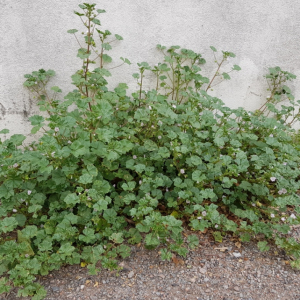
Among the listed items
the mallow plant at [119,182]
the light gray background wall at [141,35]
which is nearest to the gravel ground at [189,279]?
the mallow plant at [119,182]

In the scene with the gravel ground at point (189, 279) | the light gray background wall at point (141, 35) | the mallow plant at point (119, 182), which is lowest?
the gravel ground at point (189, 279)

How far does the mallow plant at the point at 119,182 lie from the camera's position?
7.16 ft

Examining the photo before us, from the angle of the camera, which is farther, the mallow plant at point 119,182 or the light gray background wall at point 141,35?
the light gray background wall at point 141,35

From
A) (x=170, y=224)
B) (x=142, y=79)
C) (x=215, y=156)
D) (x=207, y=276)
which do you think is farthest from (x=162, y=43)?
(x=207, y=276)

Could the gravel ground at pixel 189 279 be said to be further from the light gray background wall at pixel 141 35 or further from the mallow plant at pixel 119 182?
the light gray background wall at pixel 141 35

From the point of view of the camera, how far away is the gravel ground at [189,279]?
6.99 ft

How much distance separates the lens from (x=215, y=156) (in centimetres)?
279

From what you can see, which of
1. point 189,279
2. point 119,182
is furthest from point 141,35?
point 189,279

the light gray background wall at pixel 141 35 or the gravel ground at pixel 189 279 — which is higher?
the light gray background wall at pixel 141 35

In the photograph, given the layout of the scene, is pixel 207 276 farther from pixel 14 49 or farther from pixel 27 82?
pixel 14 49

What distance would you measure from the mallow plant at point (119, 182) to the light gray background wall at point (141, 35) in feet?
0.45

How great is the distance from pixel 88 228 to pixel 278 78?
319 cm

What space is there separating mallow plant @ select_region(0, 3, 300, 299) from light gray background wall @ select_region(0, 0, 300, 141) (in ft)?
0.45

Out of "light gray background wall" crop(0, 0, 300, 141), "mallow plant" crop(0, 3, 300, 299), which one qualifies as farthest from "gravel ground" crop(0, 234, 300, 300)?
"light gray background wall" crop(0, 0, 300, 141)
